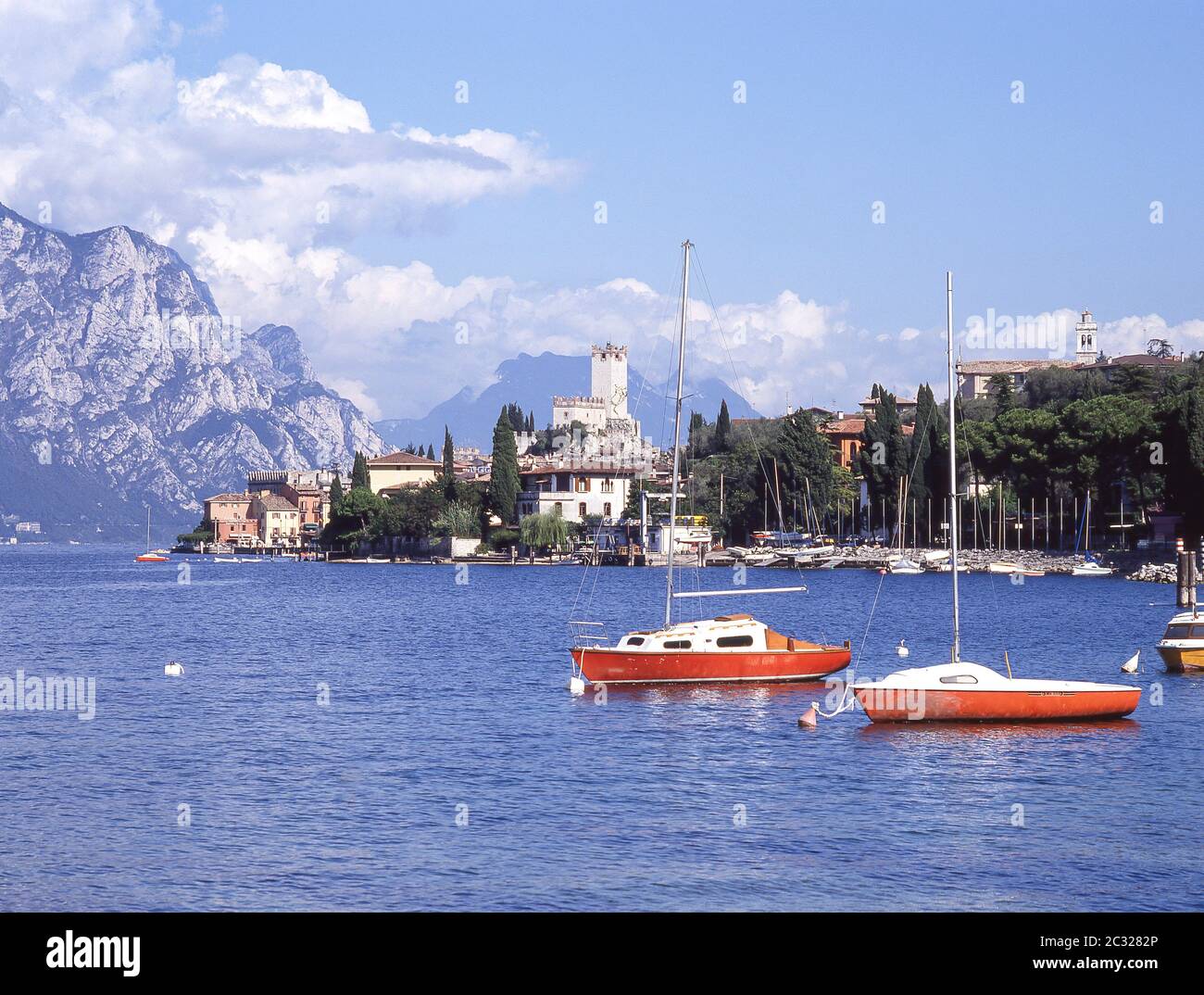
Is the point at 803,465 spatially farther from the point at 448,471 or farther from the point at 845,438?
the point at 448,471

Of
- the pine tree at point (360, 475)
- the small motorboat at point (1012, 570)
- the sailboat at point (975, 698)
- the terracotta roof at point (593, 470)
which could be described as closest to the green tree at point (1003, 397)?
the small motorboat at point (1012, 570)

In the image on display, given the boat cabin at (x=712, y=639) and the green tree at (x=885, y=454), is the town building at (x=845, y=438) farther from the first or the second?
the boat cabin at (x=712, y=639)

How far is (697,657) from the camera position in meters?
39.8

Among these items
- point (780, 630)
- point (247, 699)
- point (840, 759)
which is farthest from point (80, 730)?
point (780, 630)

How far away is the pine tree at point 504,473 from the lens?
491 feet

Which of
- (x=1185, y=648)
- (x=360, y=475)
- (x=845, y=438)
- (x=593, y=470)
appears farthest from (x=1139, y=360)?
(x=1185, y=648)

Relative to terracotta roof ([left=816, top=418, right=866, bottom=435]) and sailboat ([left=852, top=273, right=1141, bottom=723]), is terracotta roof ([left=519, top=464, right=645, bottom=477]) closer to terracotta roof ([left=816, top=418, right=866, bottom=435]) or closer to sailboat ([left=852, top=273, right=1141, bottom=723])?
terracotta roof ([left=816, top=418, right=866, bottom=435])

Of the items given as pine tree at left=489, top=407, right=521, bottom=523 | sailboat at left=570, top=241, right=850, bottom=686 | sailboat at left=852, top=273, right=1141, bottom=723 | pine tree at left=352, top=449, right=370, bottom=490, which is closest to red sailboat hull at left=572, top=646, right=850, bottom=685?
sailboat at left=570, top=241, right=850, bottom=686

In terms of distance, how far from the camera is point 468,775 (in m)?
→ 28.0

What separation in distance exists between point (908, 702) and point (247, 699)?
18.2 metres

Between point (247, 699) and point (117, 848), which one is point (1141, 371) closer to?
point (247, 699)

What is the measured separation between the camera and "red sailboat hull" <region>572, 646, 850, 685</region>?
39.8m

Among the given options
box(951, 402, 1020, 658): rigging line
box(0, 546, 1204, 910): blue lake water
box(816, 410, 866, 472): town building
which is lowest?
box(0, 546, 1204, 910): blue lake water

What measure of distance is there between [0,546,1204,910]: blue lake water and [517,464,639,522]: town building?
103614 mm
